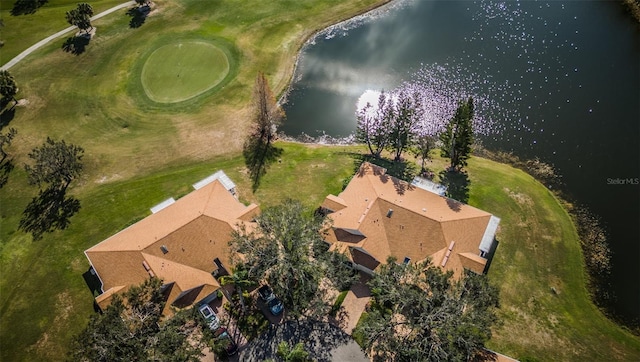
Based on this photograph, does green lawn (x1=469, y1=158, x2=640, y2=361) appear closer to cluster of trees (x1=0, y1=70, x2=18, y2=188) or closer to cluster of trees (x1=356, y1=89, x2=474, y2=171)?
cluster of trees (x1=356, y1=89, x2=474, y2=171)

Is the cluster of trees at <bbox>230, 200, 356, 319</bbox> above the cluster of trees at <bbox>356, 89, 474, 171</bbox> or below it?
below

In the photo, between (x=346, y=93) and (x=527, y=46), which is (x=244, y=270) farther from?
(x=527, y=46)

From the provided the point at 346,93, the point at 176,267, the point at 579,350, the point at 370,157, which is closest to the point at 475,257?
the point at 579,350

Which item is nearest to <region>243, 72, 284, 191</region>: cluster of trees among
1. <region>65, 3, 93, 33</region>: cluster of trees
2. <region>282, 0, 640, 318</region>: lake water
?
<region>282, 0, 640, 318</region>: lake water

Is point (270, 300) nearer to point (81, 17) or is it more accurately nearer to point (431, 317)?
point (431, 317)

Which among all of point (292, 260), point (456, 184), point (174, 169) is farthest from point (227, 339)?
point (456, 184)

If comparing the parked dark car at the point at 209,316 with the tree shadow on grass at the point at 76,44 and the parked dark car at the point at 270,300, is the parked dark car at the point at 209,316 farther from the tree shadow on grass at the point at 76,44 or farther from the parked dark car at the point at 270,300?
the tree shadow on grass at the point at 76,44
